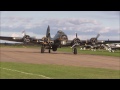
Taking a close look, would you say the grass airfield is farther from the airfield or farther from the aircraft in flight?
the aircraft in flight

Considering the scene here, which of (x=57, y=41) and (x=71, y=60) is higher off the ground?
(x=57, y=41)

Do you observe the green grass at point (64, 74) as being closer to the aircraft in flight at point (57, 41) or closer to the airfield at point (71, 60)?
the airfield at point (71, 60)

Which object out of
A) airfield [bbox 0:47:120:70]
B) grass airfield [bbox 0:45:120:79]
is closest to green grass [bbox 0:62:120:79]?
grass airfield [bbox 0:45:120:79]

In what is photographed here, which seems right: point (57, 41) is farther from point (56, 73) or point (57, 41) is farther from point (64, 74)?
point (64, 74)

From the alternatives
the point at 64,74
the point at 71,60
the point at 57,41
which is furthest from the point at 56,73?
the point at 57,41

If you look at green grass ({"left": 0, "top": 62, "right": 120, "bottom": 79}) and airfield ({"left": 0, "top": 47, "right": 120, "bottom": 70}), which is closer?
green grass ({"left": 0, "top": 62, "right": 120, "bottom": 79})

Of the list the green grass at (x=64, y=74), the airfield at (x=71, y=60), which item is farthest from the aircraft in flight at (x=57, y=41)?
the green grass at (x=64, y=74)

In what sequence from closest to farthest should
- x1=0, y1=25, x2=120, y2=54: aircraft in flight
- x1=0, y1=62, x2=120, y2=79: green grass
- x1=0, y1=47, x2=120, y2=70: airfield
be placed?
x1=0, y1=62, x2=120, y2=79: green grass < x1=0, y1=47, x2=120, y2=70: airfield < x1=0, y1=25, x2=120, y2=54: aircraft in flight

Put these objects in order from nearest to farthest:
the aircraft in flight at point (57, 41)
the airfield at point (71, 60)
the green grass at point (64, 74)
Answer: the green grass at point (64, 74), the airfield at point (71, 60), the aircraft in flight at point (57, 41)

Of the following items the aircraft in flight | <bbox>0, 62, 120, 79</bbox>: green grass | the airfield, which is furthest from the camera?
the aircraft in flight
